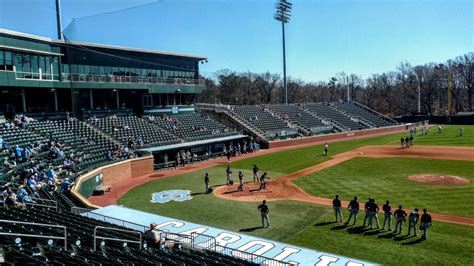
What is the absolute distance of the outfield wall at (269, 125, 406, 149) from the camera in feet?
149

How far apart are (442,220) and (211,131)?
29239mm

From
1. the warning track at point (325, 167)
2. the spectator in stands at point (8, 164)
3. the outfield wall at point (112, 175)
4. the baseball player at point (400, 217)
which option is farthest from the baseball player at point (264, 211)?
the spectator in stands at point (8, 164)

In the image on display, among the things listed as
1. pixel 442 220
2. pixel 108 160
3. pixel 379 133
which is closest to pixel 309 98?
pixel 379 133

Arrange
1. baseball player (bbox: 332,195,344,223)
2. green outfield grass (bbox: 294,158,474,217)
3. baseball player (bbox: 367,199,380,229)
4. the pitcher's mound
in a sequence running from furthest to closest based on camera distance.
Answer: the pitcher's mound
green outfield grass (bbox: 294,158,474,217)
baseball player (bbox: 332,195,344,223)
baseball player (bbox: 367,199,380,229)

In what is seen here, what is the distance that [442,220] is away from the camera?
1590 centimetres

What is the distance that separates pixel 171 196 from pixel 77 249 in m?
12.6

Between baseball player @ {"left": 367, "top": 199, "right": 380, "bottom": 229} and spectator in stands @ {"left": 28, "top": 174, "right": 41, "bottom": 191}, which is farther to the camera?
spectator in stands @ {"left": 28, "top": 174, "right": 41, "bottom": 191}

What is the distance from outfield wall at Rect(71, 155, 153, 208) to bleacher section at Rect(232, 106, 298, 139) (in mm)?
19703

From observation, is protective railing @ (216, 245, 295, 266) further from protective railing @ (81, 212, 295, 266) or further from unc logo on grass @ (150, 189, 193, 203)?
unc logo on grass @ (150, 189, 193, 203)

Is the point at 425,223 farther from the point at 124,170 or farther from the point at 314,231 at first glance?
the point at 124,170

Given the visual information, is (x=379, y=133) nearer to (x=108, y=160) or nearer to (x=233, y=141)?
(x=233, y=141)

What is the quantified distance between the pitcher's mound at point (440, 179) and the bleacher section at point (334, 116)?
31876 millimetres

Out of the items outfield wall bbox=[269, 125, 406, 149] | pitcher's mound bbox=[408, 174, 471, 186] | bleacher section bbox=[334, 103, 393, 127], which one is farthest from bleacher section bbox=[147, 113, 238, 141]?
bleacher section bbox=[334, 103, 393, 127]

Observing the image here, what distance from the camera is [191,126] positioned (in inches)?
1671
